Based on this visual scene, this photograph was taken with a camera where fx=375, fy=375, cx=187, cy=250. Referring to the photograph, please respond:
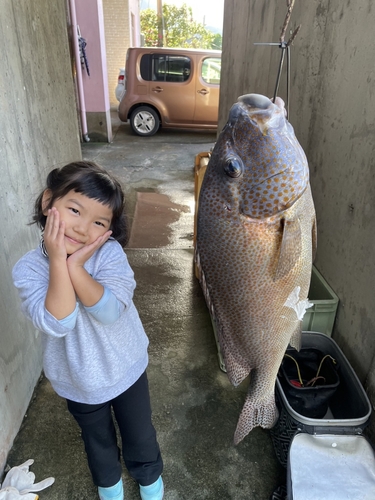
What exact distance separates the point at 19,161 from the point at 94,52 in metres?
8.45

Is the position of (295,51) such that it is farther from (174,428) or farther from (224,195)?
(174,428)

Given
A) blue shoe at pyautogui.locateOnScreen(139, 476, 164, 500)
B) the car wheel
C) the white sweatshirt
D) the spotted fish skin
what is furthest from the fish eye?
the car wheel

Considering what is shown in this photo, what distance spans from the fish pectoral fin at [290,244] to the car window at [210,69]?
34.4ft

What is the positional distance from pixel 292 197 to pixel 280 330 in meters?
0.55

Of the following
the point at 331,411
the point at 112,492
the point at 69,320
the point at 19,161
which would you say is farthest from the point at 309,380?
the point at 19,161

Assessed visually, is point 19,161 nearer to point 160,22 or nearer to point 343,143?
point 343,143

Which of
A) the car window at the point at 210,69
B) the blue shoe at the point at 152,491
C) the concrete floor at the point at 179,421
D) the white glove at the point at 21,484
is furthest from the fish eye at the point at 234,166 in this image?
the car window at the point at 210,69

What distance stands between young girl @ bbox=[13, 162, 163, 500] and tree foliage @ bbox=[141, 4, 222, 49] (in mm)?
29245

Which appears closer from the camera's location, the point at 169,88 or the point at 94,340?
the point at 94,340

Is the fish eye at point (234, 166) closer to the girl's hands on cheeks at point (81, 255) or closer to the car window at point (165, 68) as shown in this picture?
the girl's hands on cheeks at point (81, 255)

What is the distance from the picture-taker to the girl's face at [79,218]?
1.30 meters

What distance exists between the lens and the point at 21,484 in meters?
1.94

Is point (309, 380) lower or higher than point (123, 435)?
lower

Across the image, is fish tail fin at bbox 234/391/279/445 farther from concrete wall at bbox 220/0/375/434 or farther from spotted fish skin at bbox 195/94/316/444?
concrete wall at bbox 220/0/375/434
